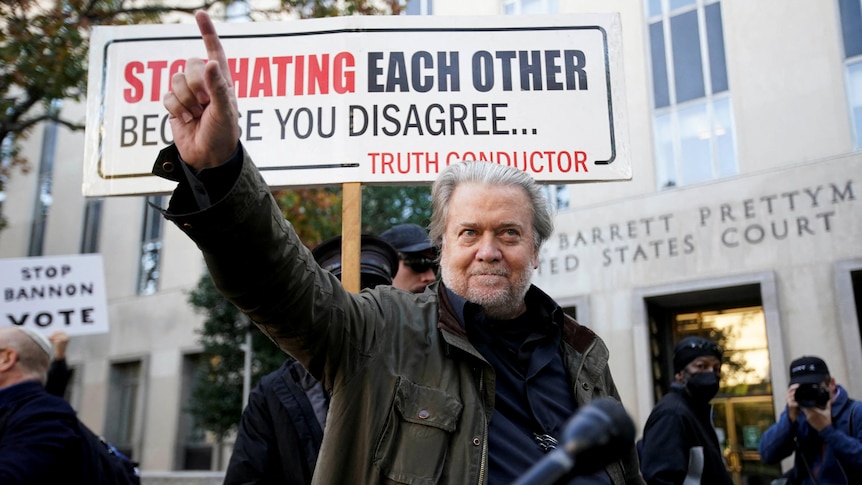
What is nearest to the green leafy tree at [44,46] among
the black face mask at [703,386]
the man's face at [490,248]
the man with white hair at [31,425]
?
the man with white hair at [31,425]

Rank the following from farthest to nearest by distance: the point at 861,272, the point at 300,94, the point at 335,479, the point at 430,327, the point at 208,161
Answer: the point at 861,272 < the point at 300,94 < the point at 430,327 < the point at 335,479 < the point at 208,161

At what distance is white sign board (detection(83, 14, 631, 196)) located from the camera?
9.57ft

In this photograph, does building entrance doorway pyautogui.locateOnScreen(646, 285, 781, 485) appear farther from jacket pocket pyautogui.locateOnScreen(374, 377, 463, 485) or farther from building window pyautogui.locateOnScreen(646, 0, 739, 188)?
jacket pocket pyautogui.locateOnScreen(374, 377, 463, 485)

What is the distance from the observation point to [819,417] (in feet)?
16.4

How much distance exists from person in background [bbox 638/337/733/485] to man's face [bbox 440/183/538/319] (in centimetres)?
226

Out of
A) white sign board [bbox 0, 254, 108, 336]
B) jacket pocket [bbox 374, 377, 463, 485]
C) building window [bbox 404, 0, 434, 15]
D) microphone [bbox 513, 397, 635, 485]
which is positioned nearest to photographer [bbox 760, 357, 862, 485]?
jacket pocket [bbox 374, 377, 463, 485]

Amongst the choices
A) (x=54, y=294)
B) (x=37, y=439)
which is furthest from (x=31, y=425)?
(x=54, y=294)

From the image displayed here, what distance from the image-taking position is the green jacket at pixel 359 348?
1.55 metres

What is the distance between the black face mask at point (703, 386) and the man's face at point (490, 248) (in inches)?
105

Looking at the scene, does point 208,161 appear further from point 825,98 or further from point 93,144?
point 825,98

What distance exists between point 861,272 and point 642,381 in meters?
3.69

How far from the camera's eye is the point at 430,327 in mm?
2045

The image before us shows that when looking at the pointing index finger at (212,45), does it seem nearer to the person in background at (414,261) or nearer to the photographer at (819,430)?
the person in background at (414,261)

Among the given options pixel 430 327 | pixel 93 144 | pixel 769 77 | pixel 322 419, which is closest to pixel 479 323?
pixel 430 327
